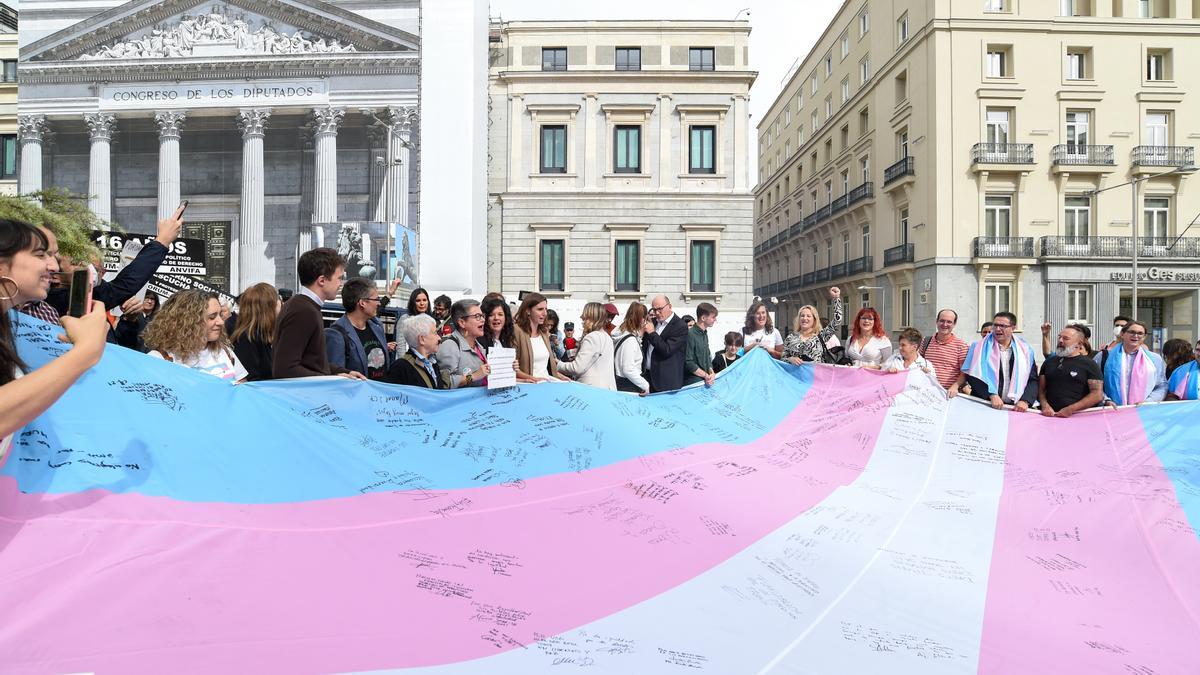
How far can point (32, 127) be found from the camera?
25.3 metres

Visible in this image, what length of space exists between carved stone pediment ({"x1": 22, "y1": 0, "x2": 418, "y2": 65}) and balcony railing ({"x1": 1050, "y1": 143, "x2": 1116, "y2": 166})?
94.2 ft

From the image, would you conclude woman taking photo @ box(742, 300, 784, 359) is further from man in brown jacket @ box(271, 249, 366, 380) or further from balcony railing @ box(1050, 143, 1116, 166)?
balcony railing @ box(1050, 143, 1116, 166)

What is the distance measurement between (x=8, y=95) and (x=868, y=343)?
1659 inches

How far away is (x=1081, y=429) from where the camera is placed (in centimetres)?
584

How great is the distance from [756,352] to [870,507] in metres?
2.80

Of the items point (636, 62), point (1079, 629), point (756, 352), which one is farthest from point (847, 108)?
point (1079, 629)

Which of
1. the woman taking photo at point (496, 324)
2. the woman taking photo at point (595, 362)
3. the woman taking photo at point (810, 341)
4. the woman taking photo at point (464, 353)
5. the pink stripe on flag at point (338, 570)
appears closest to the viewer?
the pink stripe on flag at point (338, 570)

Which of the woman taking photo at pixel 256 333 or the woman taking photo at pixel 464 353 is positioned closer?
the woman taking photo at pixel 256 333

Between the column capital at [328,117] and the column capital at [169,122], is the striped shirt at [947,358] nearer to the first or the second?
the column capital at [328,117]

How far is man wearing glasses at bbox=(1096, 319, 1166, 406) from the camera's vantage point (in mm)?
8203

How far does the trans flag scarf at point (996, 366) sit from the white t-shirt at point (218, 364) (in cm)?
607

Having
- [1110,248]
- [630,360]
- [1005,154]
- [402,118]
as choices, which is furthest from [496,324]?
[1110,248]

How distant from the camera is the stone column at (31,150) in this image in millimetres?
25281

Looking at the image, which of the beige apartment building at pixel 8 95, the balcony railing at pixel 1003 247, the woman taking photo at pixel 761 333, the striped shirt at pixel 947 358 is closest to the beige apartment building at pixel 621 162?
the balcony railing at pixel 1003 247
